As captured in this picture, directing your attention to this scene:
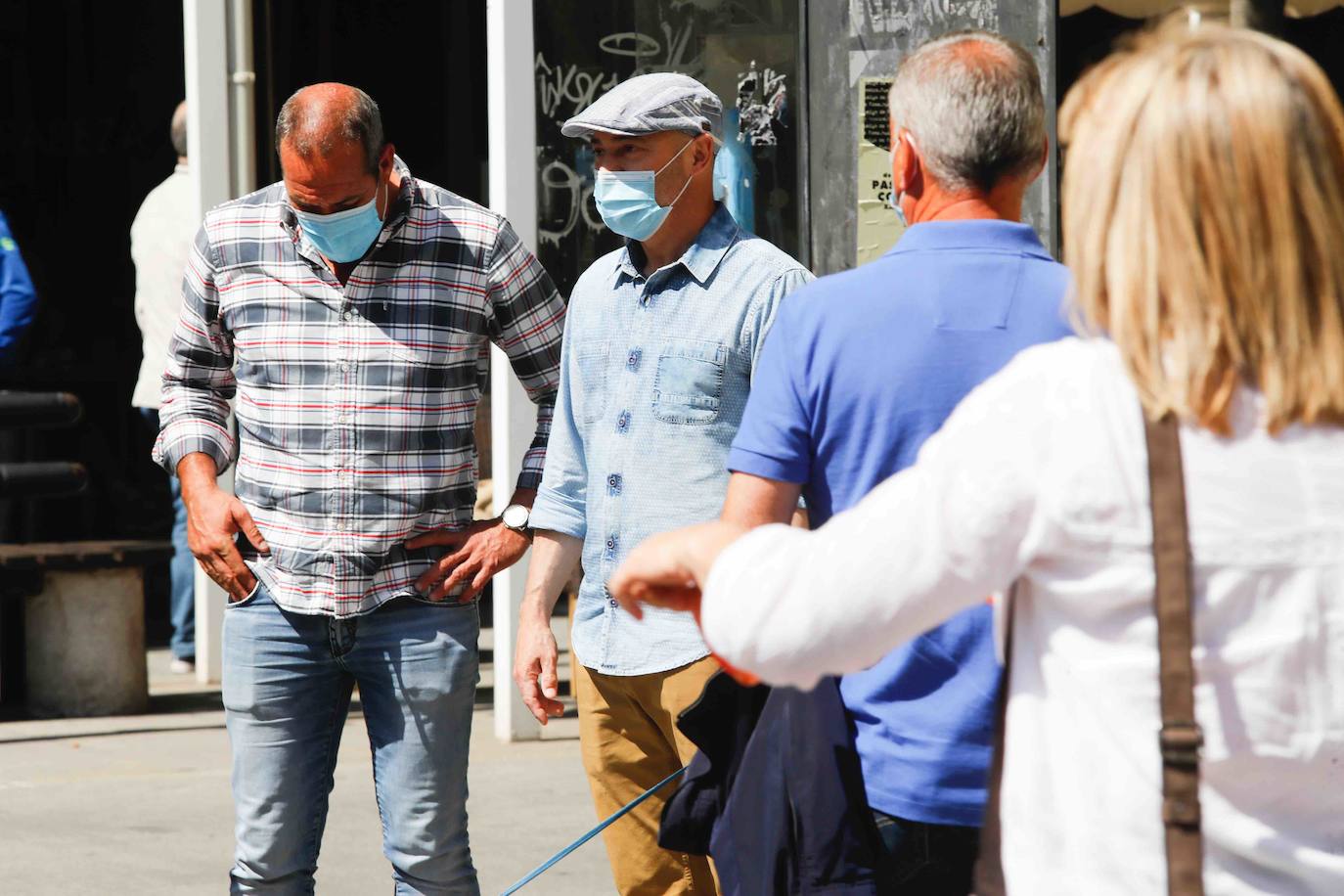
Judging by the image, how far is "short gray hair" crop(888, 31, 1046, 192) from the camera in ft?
8.32

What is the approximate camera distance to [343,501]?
3740mm

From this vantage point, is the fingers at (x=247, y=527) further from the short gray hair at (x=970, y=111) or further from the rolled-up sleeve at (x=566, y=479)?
the short gray hair at (x=970, y=111)

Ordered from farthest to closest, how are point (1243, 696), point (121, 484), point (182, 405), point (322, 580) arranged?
point (121, 484)
point (182, 405)
point (322, 580)
point (1243, 696)

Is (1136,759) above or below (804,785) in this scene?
above

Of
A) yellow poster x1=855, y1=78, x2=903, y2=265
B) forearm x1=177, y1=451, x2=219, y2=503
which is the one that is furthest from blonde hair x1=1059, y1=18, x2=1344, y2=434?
yellow poster x1=855, y1=78, x2=903, y2=265

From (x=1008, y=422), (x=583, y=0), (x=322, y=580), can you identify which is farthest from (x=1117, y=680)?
(x=583, y=0)

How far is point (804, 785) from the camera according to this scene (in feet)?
8.01

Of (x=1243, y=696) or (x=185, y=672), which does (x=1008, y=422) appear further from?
(x=185, y=672)

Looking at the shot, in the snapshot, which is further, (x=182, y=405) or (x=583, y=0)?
(x=583, y=0)

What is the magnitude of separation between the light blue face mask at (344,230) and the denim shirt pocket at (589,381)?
465 millimetres

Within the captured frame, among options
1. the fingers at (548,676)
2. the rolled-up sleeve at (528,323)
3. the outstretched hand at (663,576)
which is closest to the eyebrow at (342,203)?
the rolled-up sleeve at (528,323)

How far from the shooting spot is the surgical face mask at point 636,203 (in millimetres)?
3676

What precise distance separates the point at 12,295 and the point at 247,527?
140 inches

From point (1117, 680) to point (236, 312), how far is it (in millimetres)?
2486
